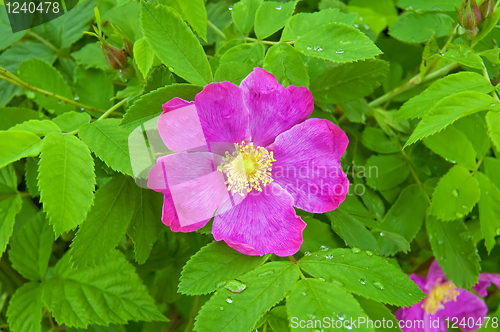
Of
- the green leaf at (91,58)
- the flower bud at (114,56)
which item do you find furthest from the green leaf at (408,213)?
the green leaf at (91,58)

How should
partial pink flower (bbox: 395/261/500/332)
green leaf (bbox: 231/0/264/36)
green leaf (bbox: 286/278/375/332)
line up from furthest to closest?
partial pink flower (bbox: 395/261/500/332), green leaf (bbox: 231/0/264/36), green leaf (bbox: 286/278/375/332)

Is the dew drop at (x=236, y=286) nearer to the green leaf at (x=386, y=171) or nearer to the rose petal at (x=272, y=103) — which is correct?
the rose petal at (x=272, y=103)

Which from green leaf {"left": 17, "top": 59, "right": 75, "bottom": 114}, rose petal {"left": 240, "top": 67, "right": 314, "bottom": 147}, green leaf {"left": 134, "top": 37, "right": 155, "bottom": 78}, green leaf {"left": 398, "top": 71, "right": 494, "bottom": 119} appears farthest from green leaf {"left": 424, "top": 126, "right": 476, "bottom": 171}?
green leaf {"left": 17, "top": 59, "right": 75, "bottom": 114}

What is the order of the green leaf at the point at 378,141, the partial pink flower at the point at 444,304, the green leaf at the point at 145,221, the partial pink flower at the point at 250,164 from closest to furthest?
the partial pink flower at the point at 250,164 → the green leaf at the point at 145,221 → the green leaf at the point at 378,141 → the partial pink flower at the point at 444,304

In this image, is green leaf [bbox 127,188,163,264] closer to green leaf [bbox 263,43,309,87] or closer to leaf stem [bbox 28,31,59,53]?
green leaf [bbox 263,43,309,87]

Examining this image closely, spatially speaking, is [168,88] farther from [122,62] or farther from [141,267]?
[141,267]

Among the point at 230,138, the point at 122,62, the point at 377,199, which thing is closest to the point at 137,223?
the point at 230,138
